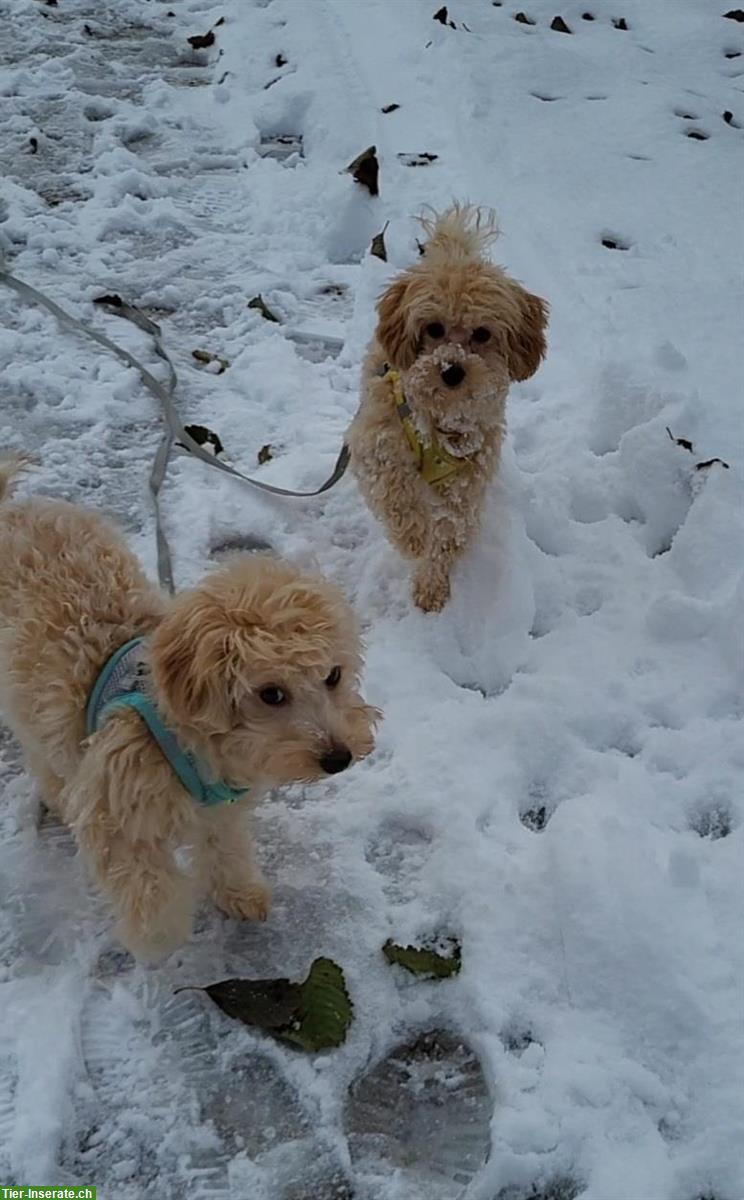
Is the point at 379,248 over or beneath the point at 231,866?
over

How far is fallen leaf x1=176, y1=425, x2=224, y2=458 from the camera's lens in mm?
4324

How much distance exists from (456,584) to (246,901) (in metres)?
1.42

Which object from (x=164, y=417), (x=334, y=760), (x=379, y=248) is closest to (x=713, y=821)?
(x=334, y=760)

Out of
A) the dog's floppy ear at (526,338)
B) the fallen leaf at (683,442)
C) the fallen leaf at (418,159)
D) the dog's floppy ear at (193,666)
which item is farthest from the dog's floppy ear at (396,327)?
the fallen leaf at (418,159)

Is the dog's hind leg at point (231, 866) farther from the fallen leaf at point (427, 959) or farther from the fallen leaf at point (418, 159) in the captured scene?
the fallen leaf at point (418, 159)

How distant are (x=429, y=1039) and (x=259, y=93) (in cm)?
619

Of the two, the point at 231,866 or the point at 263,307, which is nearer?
the point at 231,866

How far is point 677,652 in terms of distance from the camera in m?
3.42

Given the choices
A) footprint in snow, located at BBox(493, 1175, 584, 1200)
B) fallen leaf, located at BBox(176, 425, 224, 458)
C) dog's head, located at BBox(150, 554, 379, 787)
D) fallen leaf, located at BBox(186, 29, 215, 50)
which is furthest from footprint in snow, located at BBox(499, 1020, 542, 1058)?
fallen leaf, located at BBox(186, 29, 215, 50)

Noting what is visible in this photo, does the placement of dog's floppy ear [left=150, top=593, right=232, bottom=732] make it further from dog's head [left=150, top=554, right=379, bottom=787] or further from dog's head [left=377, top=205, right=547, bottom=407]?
dog's head [left=377, top=205, right=547, bottom=407]

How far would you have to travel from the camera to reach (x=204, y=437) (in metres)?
4.33

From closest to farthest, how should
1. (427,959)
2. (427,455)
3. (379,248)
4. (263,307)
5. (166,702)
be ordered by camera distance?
(166,702), (427,959), (427,455), (263,307), (379,248)

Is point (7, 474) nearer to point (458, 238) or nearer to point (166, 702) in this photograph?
point (166, 702)

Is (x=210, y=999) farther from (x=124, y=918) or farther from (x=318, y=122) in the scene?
(x=318, y=122)
